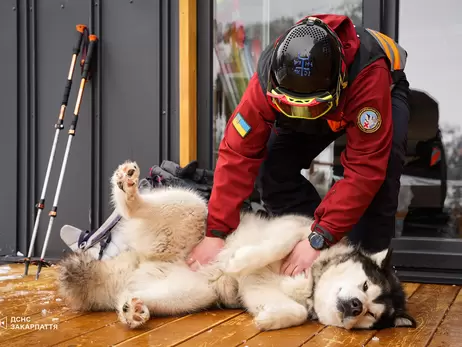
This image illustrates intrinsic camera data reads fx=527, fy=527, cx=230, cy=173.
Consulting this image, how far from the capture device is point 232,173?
2.80m

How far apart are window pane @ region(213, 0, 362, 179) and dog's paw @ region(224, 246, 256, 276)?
1.81 metres

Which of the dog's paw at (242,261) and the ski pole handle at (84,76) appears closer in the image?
the dog's paw at (242,261)

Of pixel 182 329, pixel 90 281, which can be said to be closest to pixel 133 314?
pixel 182 329

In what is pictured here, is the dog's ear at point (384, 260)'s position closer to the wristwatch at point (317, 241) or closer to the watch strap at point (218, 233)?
the wristwatch at point (317, 241)

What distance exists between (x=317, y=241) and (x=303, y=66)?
2.97 ft

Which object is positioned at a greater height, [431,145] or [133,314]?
[431,145]

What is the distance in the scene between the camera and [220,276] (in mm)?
2738

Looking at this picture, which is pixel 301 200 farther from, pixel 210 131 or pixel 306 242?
pixel 210 131

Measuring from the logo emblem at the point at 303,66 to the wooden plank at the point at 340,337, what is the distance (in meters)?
1.14

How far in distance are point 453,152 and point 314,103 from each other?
7.37ft

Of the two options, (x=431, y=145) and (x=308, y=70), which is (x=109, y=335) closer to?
(x=308, y=70)

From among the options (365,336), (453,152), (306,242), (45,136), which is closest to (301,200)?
(306,242)

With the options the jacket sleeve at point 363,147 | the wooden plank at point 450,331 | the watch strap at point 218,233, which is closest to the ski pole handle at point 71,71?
the watch strap at point 218,233

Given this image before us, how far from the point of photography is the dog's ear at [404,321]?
8.14 feet
